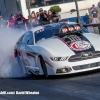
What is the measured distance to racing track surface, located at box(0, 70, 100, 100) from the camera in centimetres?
461

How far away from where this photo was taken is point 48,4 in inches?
1593

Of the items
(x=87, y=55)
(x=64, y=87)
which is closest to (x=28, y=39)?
(x=87, y=55)

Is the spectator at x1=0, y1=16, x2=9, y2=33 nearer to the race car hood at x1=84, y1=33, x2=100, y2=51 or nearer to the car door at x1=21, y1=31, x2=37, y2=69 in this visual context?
the car door at x1=21, y1=31, x2=37, y2=69

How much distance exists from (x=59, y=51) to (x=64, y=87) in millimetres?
1099

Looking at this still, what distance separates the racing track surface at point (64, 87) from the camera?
15.1 ft

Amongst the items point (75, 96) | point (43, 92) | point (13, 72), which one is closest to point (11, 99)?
point (43, 92)

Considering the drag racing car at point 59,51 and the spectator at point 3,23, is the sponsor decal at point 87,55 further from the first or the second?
the spectator at point 3,23

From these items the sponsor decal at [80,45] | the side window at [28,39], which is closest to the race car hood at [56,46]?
the sponsor decal at [80,45]

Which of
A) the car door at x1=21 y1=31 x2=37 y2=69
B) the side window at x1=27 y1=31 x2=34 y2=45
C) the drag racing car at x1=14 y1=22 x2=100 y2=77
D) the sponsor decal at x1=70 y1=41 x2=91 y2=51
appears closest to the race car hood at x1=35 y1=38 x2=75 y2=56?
the drag racing car at x1=14 y1=22 x2=100 y2=77

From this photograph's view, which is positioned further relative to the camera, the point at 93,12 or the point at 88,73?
the point at 93,12

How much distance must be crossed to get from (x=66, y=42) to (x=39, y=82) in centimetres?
114

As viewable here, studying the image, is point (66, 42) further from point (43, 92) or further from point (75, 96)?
point (75, 96)

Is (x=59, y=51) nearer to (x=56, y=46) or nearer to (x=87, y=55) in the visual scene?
(x=56, y=46)

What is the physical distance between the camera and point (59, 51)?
625 cm
